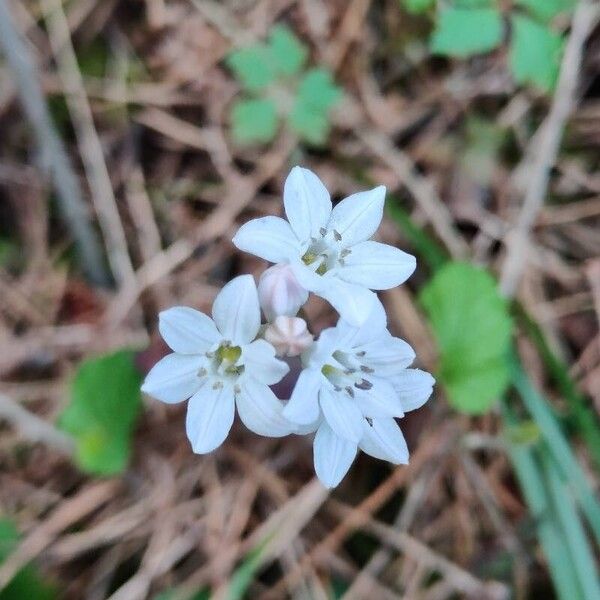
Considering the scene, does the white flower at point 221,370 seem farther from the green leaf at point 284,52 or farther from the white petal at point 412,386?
the green leaf at point 284,52

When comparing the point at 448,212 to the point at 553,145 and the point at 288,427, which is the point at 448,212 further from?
the point at 288,427

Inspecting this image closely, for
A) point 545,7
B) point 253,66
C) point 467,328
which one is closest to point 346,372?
point 467,328

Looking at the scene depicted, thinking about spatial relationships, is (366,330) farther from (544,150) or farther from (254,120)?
(544,150)

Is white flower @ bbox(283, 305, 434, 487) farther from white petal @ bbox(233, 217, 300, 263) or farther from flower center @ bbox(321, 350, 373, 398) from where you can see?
white petal @ bbox(233, 217, 300, 263)

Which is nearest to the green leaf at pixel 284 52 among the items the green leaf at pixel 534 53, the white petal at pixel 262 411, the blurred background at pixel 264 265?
the blurred background at pixel 264 265

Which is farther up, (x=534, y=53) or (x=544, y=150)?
(x=534, y=53)

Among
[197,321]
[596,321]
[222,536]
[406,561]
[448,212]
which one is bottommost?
[406,561]

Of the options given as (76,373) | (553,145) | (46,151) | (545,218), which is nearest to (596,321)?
(545,218)
